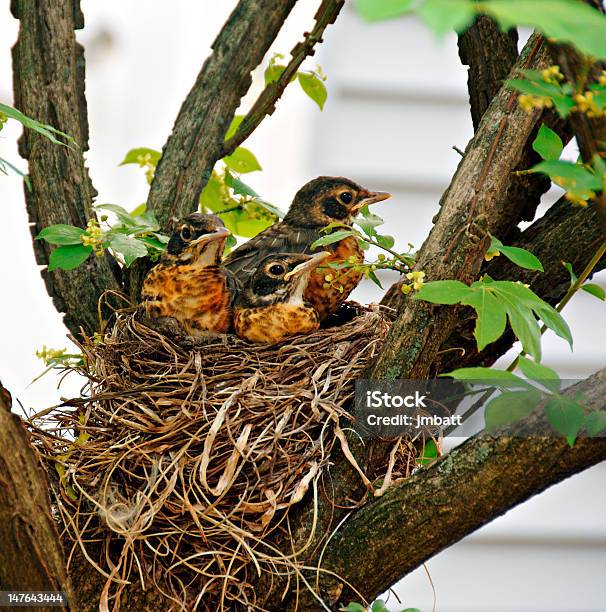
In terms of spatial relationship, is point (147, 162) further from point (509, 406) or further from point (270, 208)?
point (509, 406)

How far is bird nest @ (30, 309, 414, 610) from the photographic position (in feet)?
4.51

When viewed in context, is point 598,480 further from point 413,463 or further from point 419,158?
point 413,463

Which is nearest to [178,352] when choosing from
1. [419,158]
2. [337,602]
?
[337,602]

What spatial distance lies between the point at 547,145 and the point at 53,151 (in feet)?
3.12

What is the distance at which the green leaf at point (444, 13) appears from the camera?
55cm

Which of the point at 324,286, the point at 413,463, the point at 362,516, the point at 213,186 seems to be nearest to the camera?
the point at 362,516

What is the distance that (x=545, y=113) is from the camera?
55.4 inches

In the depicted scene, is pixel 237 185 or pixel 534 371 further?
pixel 237 185

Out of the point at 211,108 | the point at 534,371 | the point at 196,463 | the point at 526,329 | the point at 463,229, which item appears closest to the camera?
the point at 534,371

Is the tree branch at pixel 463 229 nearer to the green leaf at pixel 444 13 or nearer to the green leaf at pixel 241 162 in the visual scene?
the green leaf at pixel 444 13

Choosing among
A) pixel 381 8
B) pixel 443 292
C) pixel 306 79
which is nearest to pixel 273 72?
pixel 306 79

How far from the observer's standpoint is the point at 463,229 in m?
1.23

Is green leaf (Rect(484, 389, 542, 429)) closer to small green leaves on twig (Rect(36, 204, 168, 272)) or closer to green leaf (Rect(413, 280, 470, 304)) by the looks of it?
green leaf (Rect(413, 280, 470, 304))

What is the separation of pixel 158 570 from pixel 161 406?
0.97ft
